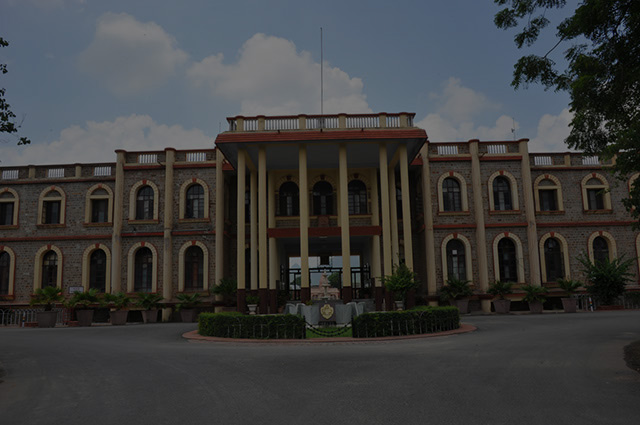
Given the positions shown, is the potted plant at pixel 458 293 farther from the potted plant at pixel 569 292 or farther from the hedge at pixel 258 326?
the hedge at pixel 258 326

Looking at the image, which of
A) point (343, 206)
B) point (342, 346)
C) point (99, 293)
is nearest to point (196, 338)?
point (342, 346)

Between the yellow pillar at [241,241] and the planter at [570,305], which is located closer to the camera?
the yellow pillar at [241,241]

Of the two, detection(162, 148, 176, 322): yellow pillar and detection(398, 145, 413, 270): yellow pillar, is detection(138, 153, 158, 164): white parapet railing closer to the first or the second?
detection(162, 148, 176, 322): yellow pillar

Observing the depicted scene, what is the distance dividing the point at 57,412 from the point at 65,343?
9704 millimetres

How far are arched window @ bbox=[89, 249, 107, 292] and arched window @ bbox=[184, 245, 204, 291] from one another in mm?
4547

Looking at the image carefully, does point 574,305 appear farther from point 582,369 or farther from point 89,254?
point 89,254

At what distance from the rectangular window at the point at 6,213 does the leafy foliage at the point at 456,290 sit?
81.3ft

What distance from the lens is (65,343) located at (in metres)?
15.0

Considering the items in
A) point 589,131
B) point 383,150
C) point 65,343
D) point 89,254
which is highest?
point 383,150

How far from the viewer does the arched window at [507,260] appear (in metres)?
26.9

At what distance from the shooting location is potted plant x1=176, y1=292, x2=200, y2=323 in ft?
81.0

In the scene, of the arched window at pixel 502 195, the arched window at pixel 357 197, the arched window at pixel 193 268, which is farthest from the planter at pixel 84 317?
the arched window at pixel 502 195

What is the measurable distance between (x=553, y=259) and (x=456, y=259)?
5.57 m

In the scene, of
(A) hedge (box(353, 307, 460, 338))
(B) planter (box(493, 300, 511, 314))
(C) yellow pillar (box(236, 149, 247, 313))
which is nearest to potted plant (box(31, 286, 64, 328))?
(C) yellow pillar (box(236, 149, 247, 313))
